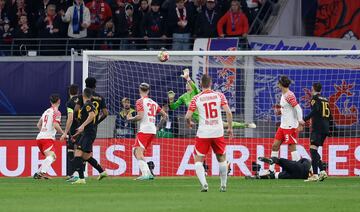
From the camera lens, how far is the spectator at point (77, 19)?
115ft

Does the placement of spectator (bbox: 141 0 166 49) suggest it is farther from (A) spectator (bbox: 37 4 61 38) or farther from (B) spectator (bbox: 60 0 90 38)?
(A) spectator (bbox: 37 4 61 38)

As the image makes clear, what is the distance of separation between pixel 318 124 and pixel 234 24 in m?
7.40

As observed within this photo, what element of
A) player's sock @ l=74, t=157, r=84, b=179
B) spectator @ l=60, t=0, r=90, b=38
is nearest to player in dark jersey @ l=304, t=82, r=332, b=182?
player's sock @ l=74, t=157, r=84, b=179

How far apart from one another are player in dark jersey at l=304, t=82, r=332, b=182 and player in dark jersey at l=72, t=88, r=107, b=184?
4912mm

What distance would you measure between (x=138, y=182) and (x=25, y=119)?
9110 mm

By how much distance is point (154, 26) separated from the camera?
3481 centimetres

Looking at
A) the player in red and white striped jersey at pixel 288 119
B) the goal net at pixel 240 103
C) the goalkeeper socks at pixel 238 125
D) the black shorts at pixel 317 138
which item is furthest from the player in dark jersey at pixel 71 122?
the black shorts at pixel 317 138

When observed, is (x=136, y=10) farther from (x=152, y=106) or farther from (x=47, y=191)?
(x=47, y=191)

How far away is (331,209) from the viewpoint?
17734 mm

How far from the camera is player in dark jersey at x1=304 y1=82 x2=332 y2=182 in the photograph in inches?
1068

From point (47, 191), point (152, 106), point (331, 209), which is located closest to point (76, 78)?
point (152, 106)

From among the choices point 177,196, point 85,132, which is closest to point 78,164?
point 85,132

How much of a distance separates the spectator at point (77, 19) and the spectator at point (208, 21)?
3356 mm

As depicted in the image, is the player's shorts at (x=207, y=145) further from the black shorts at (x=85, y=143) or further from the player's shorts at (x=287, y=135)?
the player's shorts at (x=287, y=135)
